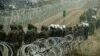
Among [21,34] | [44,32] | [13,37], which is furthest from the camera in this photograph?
[44,32]

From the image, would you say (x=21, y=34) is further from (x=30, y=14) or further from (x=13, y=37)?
(x=30, y=14)

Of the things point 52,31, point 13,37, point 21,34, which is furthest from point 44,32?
point 13,37

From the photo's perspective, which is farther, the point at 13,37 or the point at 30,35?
the point at 30,35

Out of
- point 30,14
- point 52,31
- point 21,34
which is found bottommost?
point 52,31

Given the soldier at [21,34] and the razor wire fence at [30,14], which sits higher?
the razor wire fence at [30,14]

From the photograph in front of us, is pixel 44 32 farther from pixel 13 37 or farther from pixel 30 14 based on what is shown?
pixel 13 37

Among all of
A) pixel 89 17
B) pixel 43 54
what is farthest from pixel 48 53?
pixel 89 17

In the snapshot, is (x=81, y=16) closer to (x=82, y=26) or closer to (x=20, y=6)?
(x=82, y=26)

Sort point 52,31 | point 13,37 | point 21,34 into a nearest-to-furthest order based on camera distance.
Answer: point 13,37 < point 21,34 < point 52,31

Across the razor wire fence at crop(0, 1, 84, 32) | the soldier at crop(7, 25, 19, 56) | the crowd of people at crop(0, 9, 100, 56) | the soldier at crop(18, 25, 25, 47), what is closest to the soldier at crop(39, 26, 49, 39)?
the crowd of people at crop(0, 9, 100, 56)

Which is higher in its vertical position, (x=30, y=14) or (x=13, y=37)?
(x=30, y=14)

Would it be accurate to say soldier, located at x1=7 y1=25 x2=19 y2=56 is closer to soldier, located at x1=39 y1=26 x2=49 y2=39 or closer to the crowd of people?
the crowd of people

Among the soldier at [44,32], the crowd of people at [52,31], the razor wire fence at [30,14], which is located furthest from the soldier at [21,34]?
the soldier at [44,32]

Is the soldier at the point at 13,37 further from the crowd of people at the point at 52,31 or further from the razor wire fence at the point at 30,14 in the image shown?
the razor wire fence at the point at 30,14
